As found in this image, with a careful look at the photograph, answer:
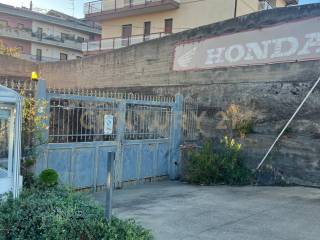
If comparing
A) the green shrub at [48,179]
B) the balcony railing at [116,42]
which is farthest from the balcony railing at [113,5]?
the green shrub at [48,179]

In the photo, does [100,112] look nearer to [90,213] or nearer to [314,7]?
[90,213]

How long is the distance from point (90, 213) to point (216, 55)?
309 inches

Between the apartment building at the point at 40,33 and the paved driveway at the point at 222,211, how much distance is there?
36.8 metres

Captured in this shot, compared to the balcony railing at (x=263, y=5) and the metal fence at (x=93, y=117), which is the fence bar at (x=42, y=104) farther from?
the balcony railing at (x=263, y=5)

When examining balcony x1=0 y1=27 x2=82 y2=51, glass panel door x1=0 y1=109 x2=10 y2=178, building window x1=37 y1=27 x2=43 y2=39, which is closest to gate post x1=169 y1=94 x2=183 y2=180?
glass panel door x1=0 y1=109 x2=10 y2=178

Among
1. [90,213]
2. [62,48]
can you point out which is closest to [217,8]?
[90,213]

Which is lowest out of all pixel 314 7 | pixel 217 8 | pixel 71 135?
pixel 71 135

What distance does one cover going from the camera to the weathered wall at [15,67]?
66.2ft

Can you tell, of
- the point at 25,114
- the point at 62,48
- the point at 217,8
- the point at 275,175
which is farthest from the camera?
the point at 62,48

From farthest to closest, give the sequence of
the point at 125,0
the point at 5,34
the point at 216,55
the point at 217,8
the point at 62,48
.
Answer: the point at 62,48 → the point at 5,34 → the point at 125,0 → the point at 217,8 → the point at 216,55

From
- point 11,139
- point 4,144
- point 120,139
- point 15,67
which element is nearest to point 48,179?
point 4,144

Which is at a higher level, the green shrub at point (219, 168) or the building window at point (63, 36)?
the building window at point (63, 36)

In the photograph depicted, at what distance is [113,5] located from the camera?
91.6 feet

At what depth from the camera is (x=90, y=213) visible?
4.33 metres
